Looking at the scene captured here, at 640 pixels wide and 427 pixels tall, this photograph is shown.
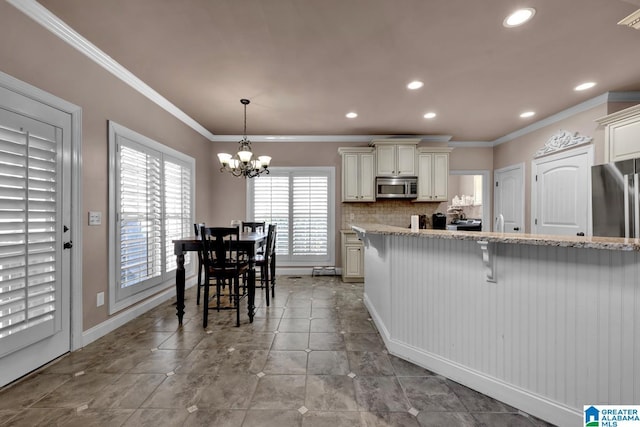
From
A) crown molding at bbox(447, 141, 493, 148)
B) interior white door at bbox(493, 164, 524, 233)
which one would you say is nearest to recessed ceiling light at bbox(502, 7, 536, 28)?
interior white door at bbox(493, 164, 524, 233)

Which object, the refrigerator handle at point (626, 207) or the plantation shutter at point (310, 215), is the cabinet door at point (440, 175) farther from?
the refrigerator handle at point (626, 207)

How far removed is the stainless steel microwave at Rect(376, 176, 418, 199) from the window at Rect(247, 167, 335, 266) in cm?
94

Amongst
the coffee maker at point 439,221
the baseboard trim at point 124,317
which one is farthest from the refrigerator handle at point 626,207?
the baseboard trim at point 124,317

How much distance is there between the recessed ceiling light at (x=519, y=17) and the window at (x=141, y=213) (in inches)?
146

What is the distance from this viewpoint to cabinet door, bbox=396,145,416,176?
4.84m

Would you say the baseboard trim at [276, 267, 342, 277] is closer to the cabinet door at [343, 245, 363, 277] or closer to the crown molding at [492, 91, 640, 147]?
the cabinet door at [343, 245, 363, 277]

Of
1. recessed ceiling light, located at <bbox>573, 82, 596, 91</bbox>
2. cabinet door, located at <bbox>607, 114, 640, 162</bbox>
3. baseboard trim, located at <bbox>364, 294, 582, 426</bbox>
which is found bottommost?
baseboard trim, located at <bbox>364, 294, 582, 426</bbox>

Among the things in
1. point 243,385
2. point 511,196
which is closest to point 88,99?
point 243,385

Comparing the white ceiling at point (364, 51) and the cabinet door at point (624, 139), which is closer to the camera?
the white ceiling at point (364, 51)

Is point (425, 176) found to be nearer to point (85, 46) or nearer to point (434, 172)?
point (434, 172)

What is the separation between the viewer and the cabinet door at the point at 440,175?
16.1 feet

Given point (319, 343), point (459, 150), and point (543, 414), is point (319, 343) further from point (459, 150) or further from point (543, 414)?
point (459, 150)

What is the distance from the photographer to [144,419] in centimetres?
153

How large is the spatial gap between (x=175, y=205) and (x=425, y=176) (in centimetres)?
432
